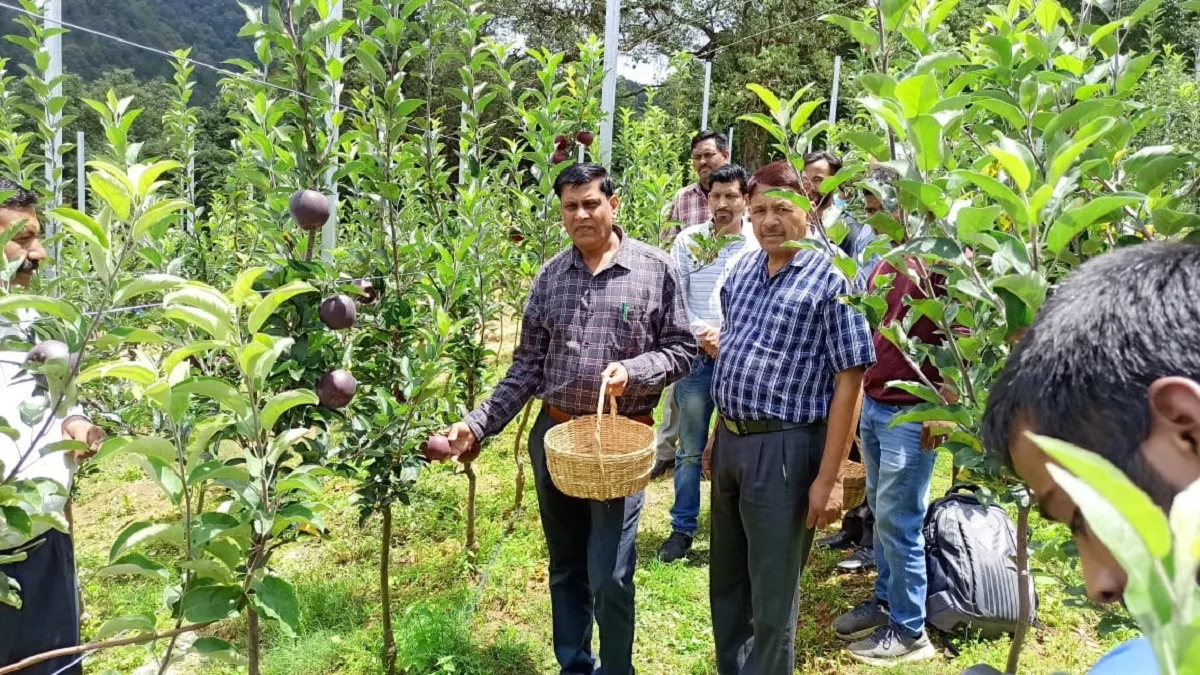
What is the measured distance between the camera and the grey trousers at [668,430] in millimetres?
4301

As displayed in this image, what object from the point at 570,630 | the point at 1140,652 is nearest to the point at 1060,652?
the point at 570,630

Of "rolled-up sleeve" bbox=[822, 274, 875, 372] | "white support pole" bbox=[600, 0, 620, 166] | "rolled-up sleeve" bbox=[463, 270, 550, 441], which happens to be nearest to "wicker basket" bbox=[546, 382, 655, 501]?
"rolled-up sleeve" bbox=[463, 270, 550, 441]

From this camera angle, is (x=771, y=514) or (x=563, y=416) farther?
(x=563, y=416)

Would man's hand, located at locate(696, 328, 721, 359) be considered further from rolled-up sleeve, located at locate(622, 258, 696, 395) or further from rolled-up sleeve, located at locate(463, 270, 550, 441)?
rolled-up sleeve, located at locate(463, 270, 550, 441)

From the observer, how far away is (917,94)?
113 cm

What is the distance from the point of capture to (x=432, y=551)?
378cm

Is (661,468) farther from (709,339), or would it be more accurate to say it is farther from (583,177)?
(583,177)

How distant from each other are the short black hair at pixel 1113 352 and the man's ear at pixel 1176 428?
0.04ft

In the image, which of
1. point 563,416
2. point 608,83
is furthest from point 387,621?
point 608,83

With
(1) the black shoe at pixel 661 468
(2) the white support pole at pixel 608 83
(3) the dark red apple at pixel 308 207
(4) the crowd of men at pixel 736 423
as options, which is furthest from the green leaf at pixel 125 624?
(2) the white support pole at pixel 608 83

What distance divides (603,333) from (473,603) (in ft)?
4.77

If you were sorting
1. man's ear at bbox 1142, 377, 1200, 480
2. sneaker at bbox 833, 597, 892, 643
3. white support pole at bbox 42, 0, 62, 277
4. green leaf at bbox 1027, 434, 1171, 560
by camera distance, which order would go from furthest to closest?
white support pole at bbox 42, 0, 62, 277 → sneaker at bbox 833, 597, 892, 643 → man's ear at bbox 1142, 377, 1200, 480 → green leaf at bbox 1027, 434, 1171, 560

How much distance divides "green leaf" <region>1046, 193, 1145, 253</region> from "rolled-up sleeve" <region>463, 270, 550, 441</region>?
175cm

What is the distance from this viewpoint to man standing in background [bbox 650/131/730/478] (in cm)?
437
